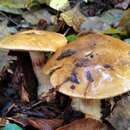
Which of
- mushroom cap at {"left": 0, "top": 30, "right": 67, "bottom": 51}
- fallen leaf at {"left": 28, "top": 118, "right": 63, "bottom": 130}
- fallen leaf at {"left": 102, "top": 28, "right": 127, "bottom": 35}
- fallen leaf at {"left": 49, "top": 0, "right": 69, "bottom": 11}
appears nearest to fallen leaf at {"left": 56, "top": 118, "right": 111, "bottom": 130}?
fallen leaf at {"left": 28, "top": 118, "right": 63, "bottom": 130}

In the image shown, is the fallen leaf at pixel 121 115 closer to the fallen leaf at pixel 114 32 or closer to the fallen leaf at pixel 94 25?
the fallen leaf at pixel 114 32

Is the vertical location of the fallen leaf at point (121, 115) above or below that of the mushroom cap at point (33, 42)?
below

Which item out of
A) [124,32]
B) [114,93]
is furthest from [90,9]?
[114,93]

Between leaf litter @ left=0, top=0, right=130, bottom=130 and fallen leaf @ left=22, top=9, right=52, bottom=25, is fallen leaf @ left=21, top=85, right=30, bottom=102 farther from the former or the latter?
fallen leaf @ left=22, top=9, right=52, bottom=25

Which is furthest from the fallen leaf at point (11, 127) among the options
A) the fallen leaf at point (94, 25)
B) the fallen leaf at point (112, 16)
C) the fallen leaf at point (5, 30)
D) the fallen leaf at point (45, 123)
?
the fallen leaf at point (112, 16)

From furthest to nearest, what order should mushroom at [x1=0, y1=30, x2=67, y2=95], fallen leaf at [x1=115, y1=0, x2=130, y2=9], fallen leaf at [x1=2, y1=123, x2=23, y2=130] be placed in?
fallen leaf at [x1=115, y1=0, x2=130, y2=9] → mushroom at [x1=0, y1=30, x2=67, y2=95] → fallen leaf at [x1=2, y1=123, x2=23, y2=130]

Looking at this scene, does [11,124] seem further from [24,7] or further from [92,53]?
[24,7]

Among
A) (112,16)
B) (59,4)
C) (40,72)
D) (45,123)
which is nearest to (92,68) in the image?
(45,123)
